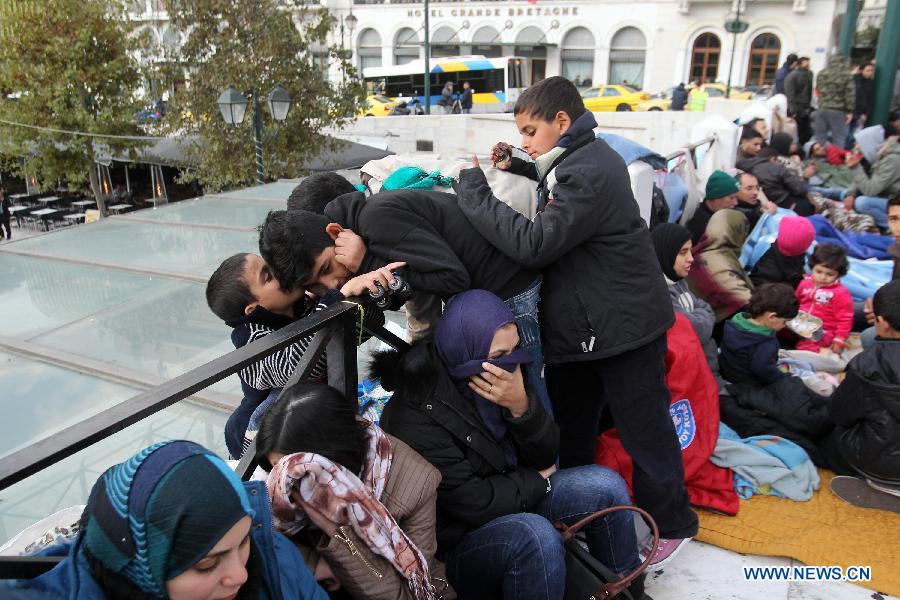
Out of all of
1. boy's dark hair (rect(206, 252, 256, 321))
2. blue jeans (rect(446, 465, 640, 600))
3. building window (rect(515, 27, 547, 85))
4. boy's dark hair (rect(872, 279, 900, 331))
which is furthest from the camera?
building window (rect(515, 27, 547, 85))

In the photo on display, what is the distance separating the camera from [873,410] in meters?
2.80

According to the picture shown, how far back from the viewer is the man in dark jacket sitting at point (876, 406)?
108 inches

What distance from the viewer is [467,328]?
6.31 feet

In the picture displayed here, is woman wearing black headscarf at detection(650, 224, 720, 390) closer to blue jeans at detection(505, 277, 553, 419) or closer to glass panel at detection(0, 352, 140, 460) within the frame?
blue jeans at detection(505, 277, 553, 419)

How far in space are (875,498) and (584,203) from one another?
84.7 inches

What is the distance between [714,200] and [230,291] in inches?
162

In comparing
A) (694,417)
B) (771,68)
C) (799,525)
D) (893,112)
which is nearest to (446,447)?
(694,417)

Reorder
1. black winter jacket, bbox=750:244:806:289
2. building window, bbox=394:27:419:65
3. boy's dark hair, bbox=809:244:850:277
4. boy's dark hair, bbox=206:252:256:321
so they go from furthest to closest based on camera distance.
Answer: building window, bbox=394:27:419:65
black winter jacket, bbox=750:244:806:289
boy's dark hair, bbox=809:244:850:277
boy's dark hair, bbox=206:252:256:321

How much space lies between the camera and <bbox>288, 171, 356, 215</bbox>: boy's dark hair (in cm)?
244

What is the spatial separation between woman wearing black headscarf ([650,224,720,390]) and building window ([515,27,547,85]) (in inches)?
1358

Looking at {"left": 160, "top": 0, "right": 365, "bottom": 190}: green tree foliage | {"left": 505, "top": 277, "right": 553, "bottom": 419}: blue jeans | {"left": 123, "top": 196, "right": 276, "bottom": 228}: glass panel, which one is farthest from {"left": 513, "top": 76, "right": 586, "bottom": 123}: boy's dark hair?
{"left": 160, "top": 0, "right": 365, "bottom": 190}: green tree foliage

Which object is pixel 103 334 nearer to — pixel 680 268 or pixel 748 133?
pixel 680 268

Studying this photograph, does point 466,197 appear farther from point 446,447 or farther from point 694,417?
point 694,417

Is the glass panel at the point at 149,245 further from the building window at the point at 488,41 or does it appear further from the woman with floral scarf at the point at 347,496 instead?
the building window at the point at 488,41
